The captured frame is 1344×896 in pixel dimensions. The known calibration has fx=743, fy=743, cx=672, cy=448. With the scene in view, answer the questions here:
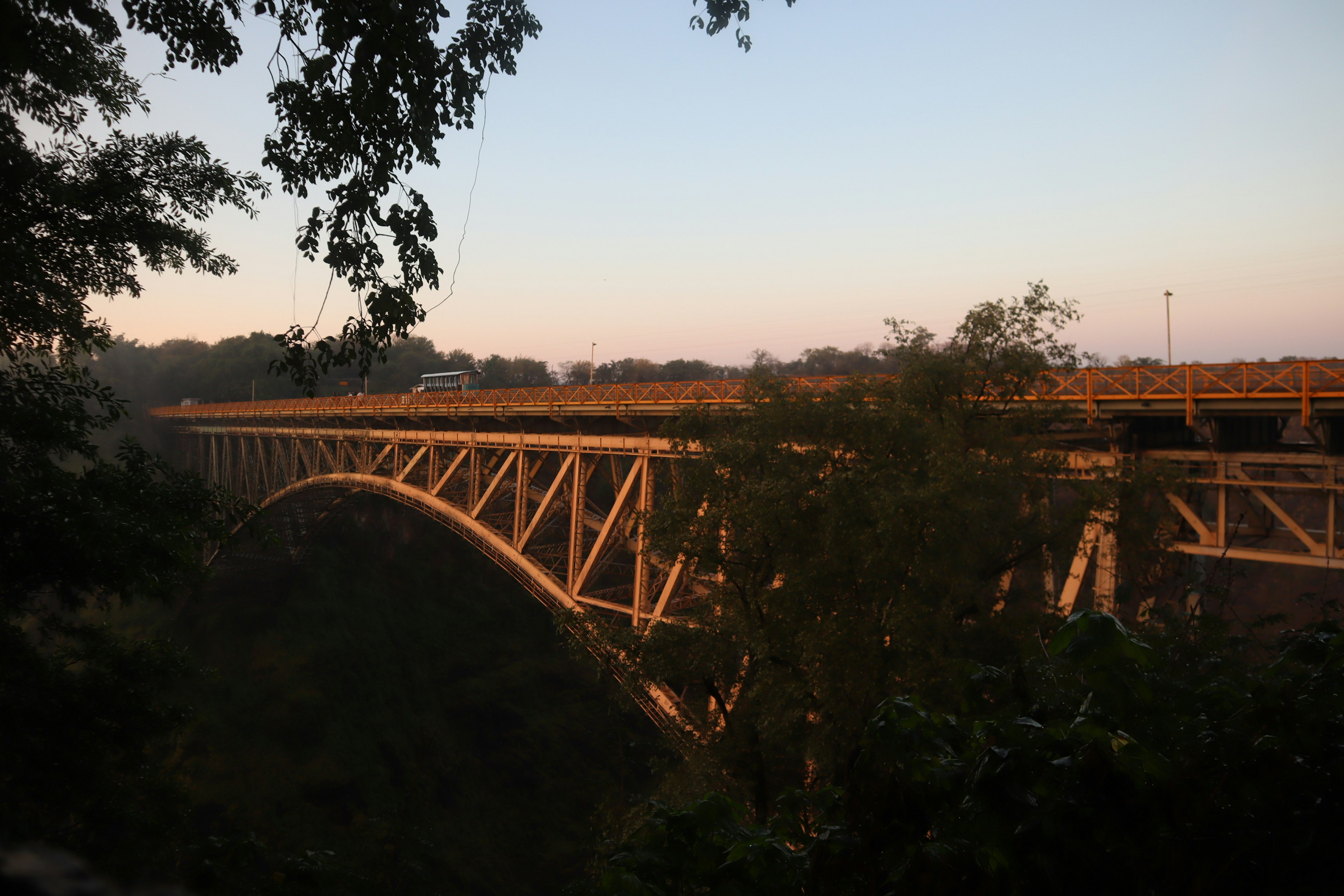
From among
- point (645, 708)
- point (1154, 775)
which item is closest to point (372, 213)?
point (1154, 775)

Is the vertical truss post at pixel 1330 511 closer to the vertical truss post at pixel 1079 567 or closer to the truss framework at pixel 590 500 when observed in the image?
the truss framework at pixel 590 500

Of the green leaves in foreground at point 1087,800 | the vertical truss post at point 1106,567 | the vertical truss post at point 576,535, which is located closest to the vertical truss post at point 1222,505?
the vertical truss post at point 1106,567

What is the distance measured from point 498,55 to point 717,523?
6227 millimetres

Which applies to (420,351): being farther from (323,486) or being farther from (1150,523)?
(1150,523)

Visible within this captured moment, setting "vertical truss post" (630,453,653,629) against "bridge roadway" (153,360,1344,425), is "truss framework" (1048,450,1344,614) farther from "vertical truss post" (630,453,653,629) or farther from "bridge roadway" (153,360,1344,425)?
"vertical truss post" (630,453,653,629)

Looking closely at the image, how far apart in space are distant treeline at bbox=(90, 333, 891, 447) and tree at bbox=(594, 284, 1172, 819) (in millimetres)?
40002

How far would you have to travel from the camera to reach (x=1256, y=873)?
1.95m

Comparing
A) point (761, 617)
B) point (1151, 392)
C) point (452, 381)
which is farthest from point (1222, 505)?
point (452, 381)

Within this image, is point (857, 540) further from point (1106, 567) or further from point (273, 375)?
point (273, 375)

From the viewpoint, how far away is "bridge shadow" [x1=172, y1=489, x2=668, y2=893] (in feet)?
87.1

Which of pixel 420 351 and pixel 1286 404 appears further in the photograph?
pixel 420 351

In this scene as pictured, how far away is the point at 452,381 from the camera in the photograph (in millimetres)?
39125

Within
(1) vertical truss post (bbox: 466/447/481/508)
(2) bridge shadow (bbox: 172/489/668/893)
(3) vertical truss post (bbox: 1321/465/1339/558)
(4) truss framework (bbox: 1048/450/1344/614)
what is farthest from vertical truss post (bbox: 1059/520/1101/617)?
(1) vertical truss post (bbox: 466/447/481/508)

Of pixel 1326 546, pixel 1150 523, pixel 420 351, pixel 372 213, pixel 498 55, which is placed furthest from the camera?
pixel 420 351
